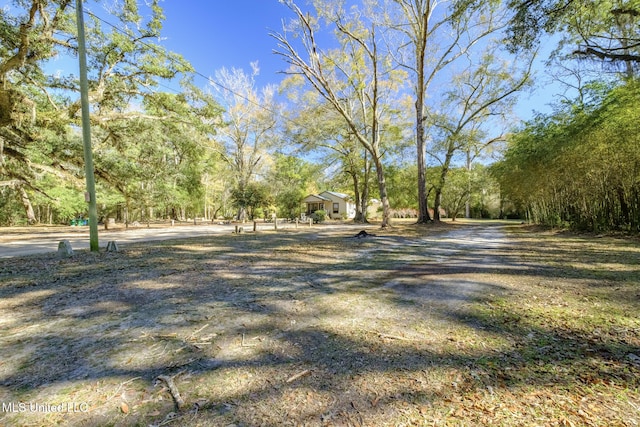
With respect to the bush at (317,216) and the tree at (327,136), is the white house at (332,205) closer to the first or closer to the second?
the bush at (317,216)

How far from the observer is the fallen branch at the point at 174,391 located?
1.36 meters

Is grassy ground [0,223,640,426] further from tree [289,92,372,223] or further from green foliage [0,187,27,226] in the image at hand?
green foliage [0,187,27,226]

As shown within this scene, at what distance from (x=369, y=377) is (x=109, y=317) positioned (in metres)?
2.39

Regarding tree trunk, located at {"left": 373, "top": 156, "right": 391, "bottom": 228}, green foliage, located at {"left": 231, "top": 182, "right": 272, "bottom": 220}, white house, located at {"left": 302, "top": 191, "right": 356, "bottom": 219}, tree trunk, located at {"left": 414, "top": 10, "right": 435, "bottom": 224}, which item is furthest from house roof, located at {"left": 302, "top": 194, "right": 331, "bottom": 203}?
tree trunk, located at {"left": 373, "top": 156, "right": 391, "bottom": 228}

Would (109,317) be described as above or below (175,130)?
below

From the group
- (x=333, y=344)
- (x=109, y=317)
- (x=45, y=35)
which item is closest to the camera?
(x=333, y=344)

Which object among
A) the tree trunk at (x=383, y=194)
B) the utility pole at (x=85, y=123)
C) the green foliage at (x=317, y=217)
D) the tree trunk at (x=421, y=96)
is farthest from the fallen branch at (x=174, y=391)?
the green foliage at (x=317, y=217)

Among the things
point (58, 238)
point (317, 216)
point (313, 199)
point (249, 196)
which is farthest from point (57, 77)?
point (313, 199)

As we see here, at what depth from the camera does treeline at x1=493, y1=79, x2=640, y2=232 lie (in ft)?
25.1

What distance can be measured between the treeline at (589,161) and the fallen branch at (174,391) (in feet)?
35.7

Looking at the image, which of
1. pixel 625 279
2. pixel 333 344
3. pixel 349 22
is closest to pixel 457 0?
pixel 349 22

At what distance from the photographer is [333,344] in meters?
2.00

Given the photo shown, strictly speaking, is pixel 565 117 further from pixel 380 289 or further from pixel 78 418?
pixel 78 418

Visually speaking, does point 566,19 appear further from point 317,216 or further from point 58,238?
point 317,216
